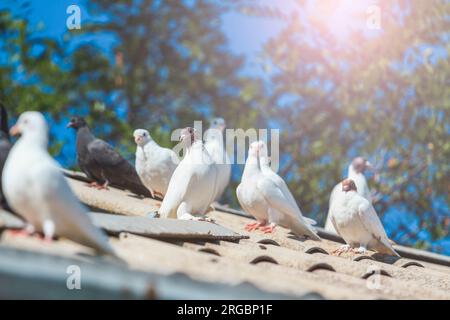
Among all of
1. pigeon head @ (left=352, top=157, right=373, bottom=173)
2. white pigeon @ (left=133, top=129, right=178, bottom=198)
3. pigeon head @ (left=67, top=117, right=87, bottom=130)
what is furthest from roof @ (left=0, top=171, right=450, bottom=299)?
pigeon head @ (left=352, top=157, right=373, bottom=173)

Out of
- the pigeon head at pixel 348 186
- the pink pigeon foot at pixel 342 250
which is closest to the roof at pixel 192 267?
the pink pigeon foot at pixel 342 250

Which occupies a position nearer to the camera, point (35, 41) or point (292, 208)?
point (292, 208)

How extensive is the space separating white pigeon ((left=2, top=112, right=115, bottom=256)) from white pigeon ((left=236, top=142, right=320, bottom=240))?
3.34m

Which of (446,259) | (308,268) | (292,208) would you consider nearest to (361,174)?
(446,259)

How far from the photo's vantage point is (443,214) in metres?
14.6

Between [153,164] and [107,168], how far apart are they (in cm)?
49

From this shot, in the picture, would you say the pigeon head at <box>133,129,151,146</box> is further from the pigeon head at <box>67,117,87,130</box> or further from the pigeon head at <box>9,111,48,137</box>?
the pigeon head at <box>9,111,48,137</box>

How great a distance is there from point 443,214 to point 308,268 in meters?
10.4

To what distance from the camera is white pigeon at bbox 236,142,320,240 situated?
6.69 meters

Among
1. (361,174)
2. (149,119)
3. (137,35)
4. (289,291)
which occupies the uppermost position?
(137,35)

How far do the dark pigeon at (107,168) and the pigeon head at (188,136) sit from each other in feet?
6.14

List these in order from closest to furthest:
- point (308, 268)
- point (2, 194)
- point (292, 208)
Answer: point (2, 194), point (308, 268), point (292, 208)

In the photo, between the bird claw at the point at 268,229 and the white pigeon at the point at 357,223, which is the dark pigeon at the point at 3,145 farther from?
the white pigeon at the point at 357,223

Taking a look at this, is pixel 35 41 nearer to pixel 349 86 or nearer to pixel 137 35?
pixel 137 35
